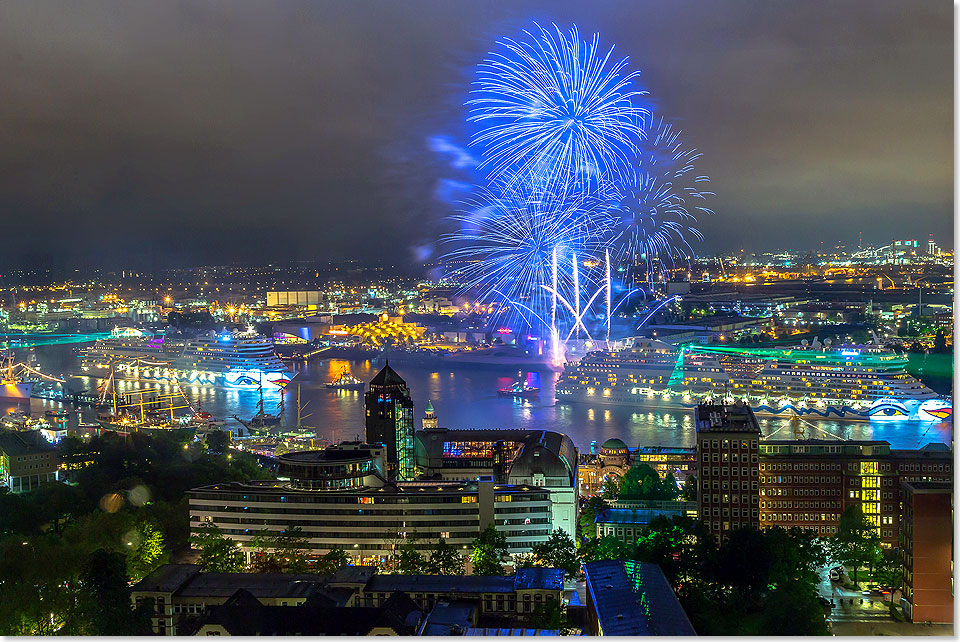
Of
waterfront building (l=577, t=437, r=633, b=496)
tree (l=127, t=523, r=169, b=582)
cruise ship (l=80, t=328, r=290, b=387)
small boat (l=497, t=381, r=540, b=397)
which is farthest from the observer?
cruise ship (l=80, t=328, r=290, b=387)

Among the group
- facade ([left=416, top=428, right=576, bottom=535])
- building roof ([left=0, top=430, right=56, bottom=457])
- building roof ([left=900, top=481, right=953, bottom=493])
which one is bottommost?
facade ([left=416, top=428, right=576, bottom=535])

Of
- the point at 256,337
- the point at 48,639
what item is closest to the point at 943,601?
the point at 48,639

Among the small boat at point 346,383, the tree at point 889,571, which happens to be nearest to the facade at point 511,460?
the tree at point 889,571

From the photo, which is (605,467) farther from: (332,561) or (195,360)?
(195,360)

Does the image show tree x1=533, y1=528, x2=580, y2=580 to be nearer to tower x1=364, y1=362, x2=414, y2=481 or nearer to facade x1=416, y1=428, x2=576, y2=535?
facade x1=416, y1=428, x2=576, y2=535

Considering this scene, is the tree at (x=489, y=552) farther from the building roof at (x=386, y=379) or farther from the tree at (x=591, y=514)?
the building roof at (x=386, y=379)

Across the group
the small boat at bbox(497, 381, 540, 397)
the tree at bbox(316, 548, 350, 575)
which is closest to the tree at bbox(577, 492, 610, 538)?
the tree at bbox(316, 548, 350, 575)

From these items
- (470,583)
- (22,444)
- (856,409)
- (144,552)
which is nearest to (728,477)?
(470,583)
